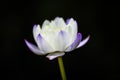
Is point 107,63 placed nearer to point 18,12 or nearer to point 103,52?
point 103,52

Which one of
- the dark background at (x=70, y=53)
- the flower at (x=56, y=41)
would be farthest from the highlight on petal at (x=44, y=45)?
the dark background at (x=70, y=53)

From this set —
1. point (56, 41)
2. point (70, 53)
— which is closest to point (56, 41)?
point (56, 41)

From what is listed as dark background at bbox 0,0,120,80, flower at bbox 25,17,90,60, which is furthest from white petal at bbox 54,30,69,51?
dark background at bbox 0,0,120,80

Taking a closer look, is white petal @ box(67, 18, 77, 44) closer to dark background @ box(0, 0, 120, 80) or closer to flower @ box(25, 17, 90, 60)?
flower @ box(25, 17, 90, 60)

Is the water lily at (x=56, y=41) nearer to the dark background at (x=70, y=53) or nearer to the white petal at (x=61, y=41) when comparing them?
the white petal at (x=61, y=41)

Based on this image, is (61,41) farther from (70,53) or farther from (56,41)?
(70,53)

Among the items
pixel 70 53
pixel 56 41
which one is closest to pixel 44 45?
pixel 56 41

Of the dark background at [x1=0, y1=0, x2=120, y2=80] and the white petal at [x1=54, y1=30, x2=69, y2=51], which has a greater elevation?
the dark background at [x1=0, y1=0, x2=120, y2=80]

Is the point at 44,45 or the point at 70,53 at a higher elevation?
the point at 70,53

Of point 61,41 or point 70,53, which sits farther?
point 70,53
